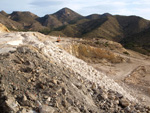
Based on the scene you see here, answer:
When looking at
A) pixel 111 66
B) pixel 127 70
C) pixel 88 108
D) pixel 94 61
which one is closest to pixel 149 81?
pixel 127 70

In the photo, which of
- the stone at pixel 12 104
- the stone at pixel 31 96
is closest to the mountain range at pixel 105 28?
the stone at pixel 31 96

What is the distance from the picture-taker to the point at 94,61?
19.1 m

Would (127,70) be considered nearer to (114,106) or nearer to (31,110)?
(114,106)

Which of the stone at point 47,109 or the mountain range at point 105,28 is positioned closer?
the stone at point 47,109

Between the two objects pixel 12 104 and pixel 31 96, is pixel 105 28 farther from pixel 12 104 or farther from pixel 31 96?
pixel 12 104

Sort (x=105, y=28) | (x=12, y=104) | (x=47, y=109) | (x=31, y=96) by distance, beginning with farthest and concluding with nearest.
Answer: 1. (x=105, y=28)
2. (x=31, y=96)
3. (x=47, y=109)
4. (x=12, y=104)

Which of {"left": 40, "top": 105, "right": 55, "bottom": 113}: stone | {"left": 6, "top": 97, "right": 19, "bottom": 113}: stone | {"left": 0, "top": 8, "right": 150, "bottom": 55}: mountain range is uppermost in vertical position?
{"left": 0, "top": 8, "right": 150, "bottom": 55}: mountain range

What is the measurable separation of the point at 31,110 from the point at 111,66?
15348 millimetres

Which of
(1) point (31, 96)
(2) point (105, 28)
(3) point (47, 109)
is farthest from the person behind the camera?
(2) point (105, 28)

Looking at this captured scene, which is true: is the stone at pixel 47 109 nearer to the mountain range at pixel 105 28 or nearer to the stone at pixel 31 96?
the stone at pixel 31 96

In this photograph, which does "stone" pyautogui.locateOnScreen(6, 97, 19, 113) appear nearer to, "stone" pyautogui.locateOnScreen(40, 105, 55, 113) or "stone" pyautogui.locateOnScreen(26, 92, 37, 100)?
"stone" pyautogui.locateOnScreen(26, 92, 37, 100)

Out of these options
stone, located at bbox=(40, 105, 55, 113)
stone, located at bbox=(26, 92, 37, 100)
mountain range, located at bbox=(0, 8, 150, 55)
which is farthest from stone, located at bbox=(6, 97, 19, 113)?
mountain range, located at bbox=(0, 8, 150, 55)

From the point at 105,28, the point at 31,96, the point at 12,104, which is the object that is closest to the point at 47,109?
the point at 31,96

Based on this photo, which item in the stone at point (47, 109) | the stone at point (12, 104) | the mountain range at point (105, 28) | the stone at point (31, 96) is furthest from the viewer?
the mountain range at point (105, 28)
